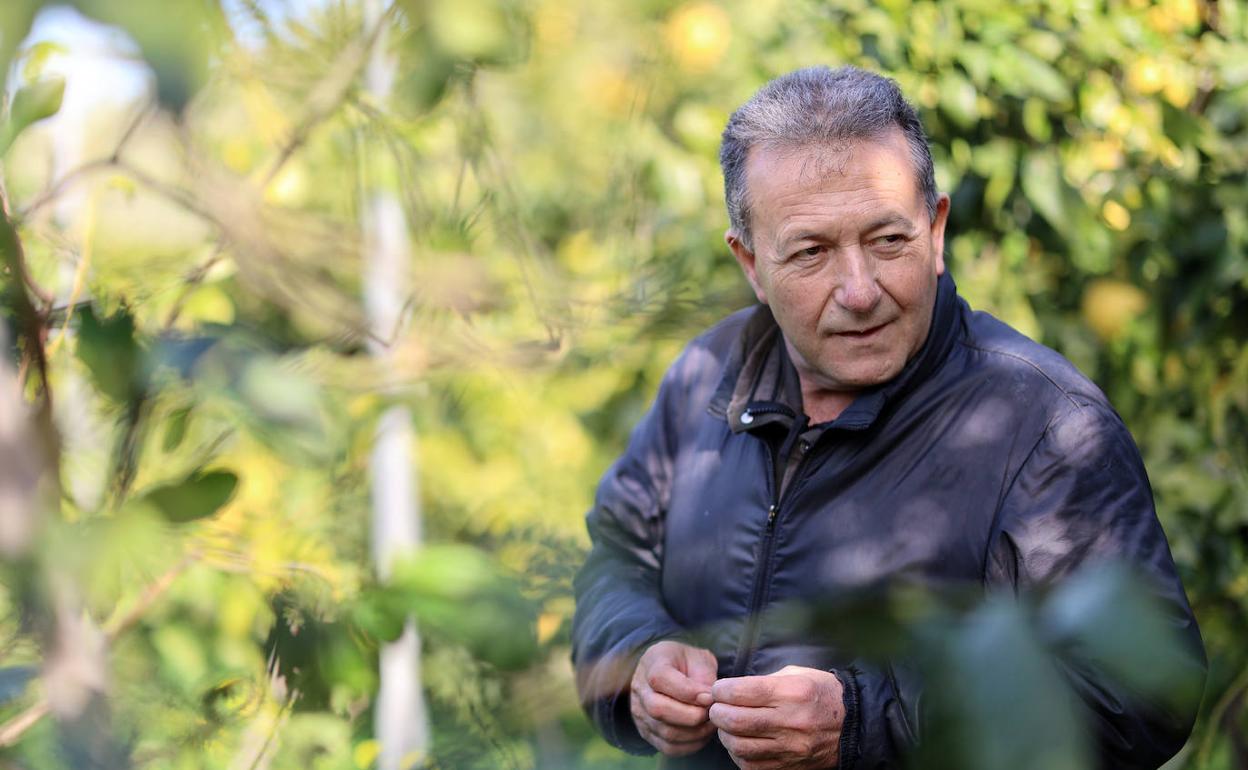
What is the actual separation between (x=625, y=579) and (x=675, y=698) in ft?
1.28

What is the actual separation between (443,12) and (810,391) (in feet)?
3.74

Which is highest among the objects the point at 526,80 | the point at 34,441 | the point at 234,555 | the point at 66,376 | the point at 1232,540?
the point at 34,441

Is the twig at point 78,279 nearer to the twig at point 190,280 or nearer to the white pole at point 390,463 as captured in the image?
the twig at point 190,280

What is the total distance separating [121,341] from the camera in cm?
96

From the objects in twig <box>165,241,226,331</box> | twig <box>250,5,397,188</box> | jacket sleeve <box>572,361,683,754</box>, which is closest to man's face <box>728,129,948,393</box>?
jacket sleeve <box>572,361,683,754</box>

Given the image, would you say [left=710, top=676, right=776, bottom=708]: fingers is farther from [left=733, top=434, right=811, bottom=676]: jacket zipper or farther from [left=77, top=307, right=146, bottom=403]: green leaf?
[left=77, top=307, right=146, bottom=403]: green leaf

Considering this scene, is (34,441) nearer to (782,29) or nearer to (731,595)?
(731,595)

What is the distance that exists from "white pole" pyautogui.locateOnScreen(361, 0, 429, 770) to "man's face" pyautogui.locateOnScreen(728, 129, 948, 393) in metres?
0.53

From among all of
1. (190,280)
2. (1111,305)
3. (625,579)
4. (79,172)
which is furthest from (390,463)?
(79,172)

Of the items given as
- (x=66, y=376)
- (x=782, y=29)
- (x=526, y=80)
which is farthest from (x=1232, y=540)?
(x=526, y=80)

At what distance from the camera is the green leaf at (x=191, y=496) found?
→ 0.98 meters

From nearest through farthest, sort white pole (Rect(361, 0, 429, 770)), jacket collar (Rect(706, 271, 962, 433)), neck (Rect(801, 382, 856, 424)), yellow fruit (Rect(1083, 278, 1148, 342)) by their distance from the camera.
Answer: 1. white pole (Rect(361, 0, 429, 770))
2. jacket collar (Rect(706, 271, 962, 433))
3. neck (Rect(801, 382, 856, 424))
4. yellow fruit (Rect(1083, 278, 1148, 342))

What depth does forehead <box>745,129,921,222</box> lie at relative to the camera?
1.73m

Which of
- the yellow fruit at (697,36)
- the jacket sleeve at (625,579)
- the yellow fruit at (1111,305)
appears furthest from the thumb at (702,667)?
the yellow fruit at (697,36)
